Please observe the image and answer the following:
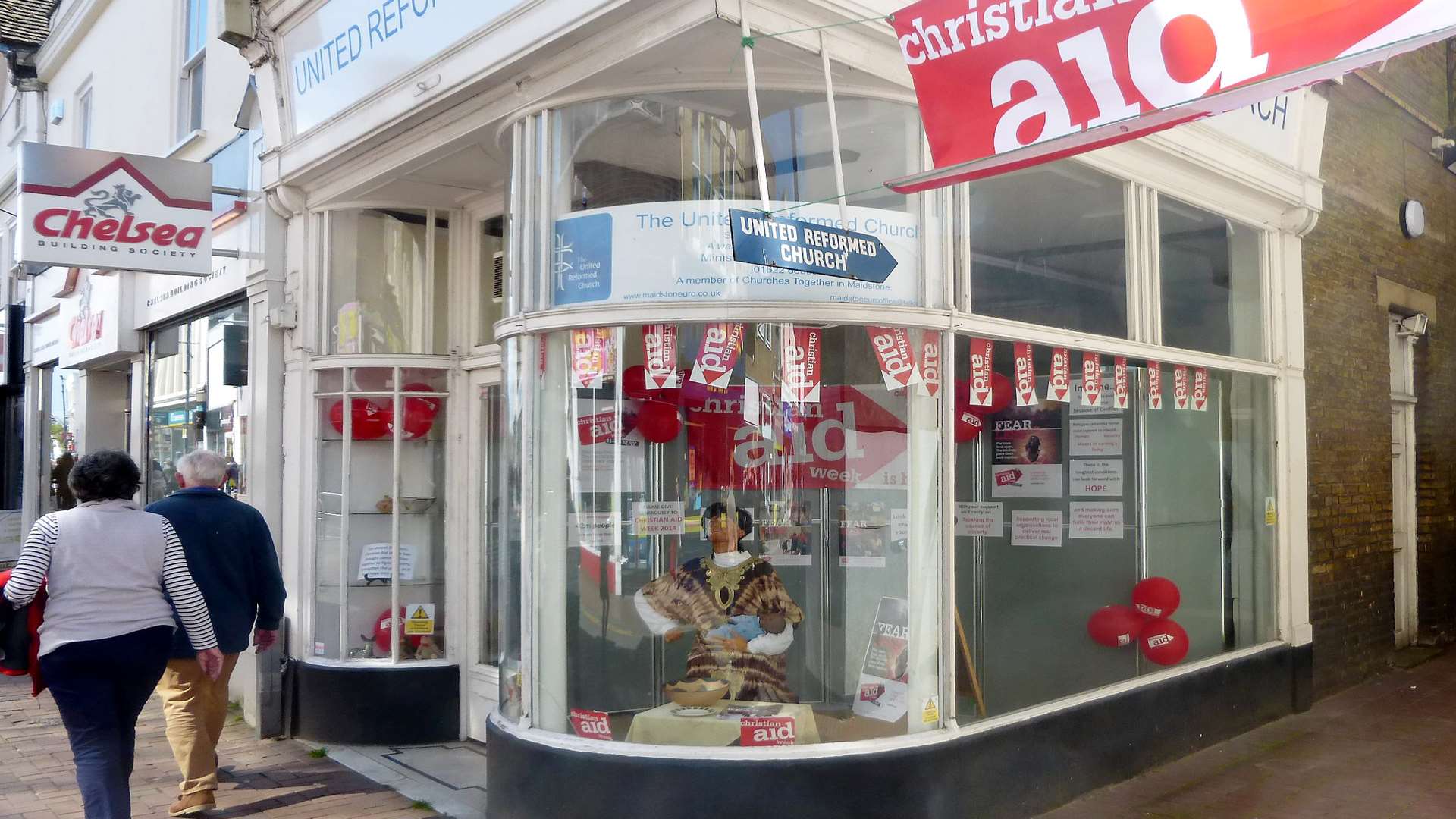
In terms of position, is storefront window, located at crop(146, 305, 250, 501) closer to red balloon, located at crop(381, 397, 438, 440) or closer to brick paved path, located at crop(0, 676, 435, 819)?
red balloon, located at crop(381, 397, 438, 440)

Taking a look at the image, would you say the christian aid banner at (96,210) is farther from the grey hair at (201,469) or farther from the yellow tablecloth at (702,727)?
the yellow tablecloth at (702,727)

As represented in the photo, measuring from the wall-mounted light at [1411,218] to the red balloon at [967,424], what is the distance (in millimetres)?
5357

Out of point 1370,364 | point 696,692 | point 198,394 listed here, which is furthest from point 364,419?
point 1370,364

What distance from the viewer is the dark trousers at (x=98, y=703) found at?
4672mm

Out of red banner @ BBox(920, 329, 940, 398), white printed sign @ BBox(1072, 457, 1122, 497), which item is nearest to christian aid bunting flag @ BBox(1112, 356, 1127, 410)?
white printed sign @ BBox(1072, 457, 1122, 497)

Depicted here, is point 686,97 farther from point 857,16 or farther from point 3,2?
point 3,2

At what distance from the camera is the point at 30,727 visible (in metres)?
7.49

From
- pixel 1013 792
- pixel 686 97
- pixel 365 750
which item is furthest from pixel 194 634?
pixel 1013 792

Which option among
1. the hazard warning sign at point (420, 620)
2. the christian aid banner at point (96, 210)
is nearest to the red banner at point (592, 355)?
the hazard warning sign at point (420, 620)

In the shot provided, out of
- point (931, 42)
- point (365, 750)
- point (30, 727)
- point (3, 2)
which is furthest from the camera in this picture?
point (3, 2)

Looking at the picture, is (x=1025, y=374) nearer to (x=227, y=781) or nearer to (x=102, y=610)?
(x=102, y=610)

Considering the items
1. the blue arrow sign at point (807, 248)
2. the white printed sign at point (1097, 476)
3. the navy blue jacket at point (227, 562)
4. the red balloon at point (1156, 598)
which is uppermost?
the blue arrow sign at point (807, 248)

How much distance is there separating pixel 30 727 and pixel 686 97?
5900 millimetres

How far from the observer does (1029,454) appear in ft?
22.0
